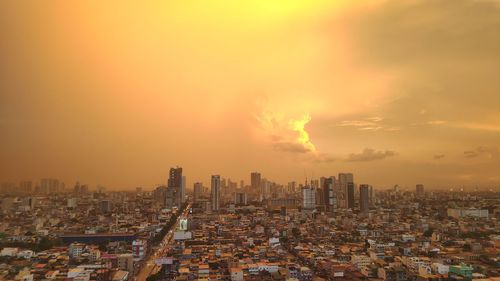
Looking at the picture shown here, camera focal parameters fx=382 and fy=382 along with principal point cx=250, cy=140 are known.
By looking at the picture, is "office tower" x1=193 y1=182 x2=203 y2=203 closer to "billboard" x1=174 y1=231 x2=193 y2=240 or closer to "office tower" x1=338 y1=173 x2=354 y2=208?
"billboard" x1=174 y1=231 x2=193 y2=240

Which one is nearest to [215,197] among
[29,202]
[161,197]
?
[161,197]

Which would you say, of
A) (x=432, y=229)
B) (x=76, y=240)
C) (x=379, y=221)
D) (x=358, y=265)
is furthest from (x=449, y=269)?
(x=76, y=240)

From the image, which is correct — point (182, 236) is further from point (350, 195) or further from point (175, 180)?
point (350, 195)

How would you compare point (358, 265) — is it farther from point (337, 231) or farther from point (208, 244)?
point (337, 231)

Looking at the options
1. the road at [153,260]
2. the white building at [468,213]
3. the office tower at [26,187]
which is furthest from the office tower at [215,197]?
the office tower at [26,187]

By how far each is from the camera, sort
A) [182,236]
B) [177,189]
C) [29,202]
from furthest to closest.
Answer: [177,189] < [182,236] < [29,202]

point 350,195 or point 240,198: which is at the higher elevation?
point 350,195
